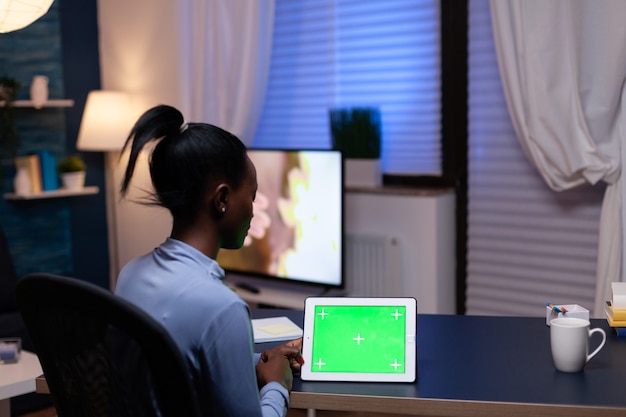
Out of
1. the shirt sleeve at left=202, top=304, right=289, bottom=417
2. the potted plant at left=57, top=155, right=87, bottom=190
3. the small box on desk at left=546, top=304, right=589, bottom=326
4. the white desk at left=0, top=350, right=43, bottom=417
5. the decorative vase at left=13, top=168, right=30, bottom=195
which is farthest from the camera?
the potted plant at left=57, top=155, right=87, bottom=190

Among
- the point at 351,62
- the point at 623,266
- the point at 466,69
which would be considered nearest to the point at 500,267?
the point at 623,266

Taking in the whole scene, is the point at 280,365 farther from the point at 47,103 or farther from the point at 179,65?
the point at 47,103

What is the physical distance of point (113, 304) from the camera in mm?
1083

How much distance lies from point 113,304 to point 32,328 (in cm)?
27

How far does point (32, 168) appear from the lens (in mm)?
4609

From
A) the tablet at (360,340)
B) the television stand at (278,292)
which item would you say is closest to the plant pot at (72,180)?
the television stand at (278,292)

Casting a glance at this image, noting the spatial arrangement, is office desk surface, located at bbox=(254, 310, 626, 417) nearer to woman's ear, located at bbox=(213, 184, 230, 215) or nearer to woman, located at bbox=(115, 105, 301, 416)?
woman, located at bbox=(115, 105, 301, 416)

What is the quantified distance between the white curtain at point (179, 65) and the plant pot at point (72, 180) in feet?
1.01

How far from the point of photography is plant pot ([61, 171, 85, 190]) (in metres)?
4.77

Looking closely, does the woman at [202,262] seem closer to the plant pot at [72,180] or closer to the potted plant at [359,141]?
the potted plant at [359,141]

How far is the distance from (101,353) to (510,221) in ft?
9.03

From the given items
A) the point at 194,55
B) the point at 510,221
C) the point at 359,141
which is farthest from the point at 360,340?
the point at 194,55

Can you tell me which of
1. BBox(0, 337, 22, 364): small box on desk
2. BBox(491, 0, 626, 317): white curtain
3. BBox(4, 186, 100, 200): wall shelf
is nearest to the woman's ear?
BBox(0, 337, 22, 364): small box on desk

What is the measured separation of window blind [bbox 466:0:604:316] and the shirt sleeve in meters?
2.44
